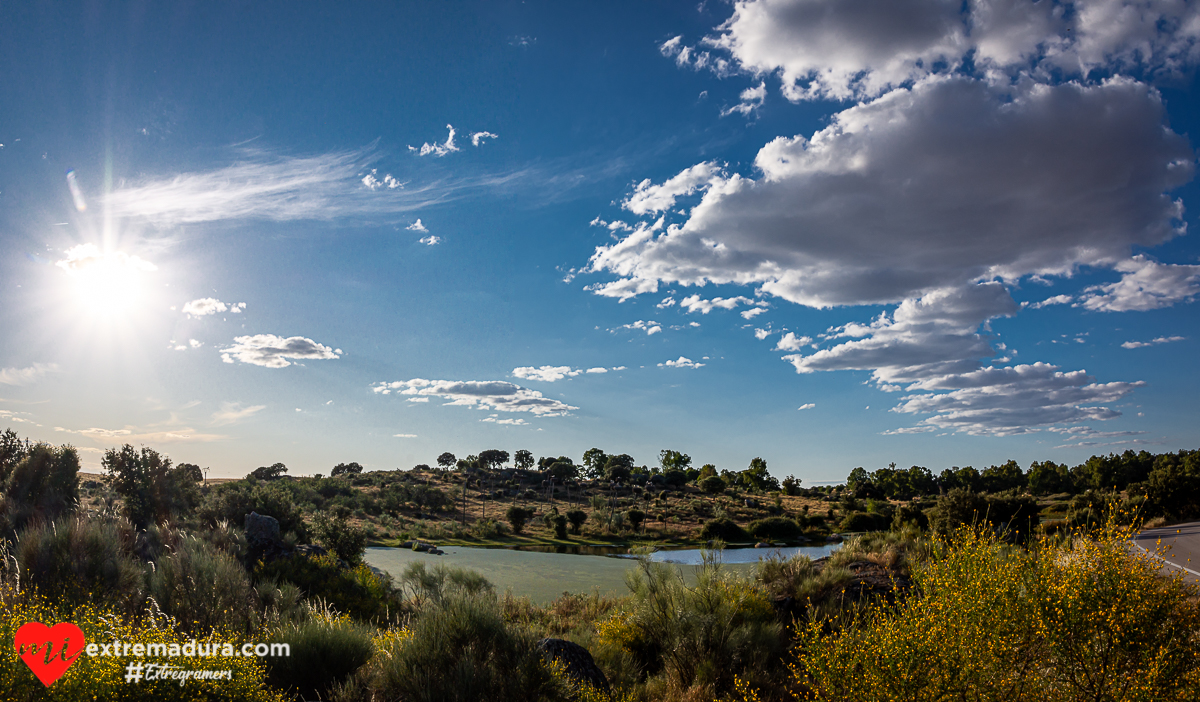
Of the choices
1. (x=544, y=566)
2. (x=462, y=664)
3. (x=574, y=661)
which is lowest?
(x=544, y=566)

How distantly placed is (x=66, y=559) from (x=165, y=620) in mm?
3269

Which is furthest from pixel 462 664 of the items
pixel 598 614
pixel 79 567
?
pixel 598 614

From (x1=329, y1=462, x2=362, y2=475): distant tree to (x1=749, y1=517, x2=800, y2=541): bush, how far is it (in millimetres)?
76950

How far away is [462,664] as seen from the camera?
24.3 feet

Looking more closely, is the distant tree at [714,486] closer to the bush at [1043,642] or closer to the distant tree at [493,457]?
the distant tree at [493,457]

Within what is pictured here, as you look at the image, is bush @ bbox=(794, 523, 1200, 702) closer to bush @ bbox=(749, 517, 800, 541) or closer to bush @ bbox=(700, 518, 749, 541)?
bush @ bbox=(700, 518, 749, 541)

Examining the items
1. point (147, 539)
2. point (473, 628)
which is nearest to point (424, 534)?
point (147, 539)

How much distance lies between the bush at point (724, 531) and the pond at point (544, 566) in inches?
300

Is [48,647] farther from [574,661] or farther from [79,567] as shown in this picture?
[79,567]

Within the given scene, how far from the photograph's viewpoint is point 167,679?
538cm

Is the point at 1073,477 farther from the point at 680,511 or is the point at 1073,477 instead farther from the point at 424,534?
the point at 424,534

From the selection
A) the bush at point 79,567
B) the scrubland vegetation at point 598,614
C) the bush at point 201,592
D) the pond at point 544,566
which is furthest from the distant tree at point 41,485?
the pond at point 544,566

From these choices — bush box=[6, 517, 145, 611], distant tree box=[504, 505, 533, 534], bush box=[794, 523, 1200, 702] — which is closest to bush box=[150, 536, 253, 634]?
bush box=[6, 517, 145, 611]

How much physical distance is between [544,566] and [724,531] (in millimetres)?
27571
